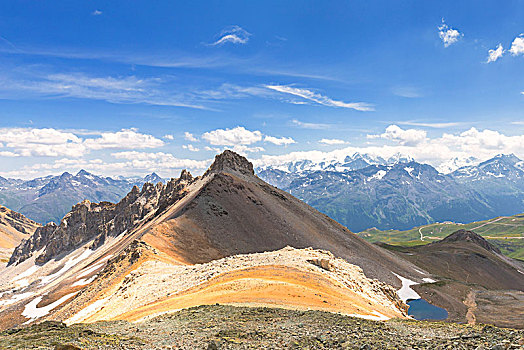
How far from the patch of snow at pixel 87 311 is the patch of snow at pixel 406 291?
63.3 m

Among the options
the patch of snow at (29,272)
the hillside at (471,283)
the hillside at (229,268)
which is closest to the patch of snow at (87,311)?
the hillside at (229,268)

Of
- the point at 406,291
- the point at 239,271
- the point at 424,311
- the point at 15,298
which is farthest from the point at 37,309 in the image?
the point at 406,291

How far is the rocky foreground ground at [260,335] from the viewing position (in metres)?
16.1

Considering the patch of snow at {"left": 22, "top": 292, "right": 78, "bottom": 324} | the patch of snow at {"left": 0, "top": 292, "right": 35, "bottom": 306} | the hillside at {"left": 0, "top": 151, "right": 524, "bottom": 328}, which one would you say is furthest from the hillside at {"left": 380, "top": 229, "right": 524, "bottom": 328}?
the patch of snow at {"left": 0, "top": 292, "right": 35, "bottom": 306}

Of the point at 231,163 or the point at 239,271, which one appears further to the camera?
the point at 231,163

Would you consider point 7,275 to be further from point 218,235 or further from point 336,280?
point 336,280

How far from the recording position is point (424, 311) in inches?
2714

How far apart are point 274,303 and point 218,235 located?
6212 cm

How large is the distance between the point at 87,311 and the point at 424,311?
212 feet

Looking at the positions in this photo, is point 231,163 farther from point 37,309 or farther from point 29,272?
point 29,272

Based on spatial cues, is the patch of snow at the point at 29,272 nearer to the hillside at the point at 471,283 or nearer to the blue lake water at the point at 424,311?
the blue lake water at the point at 424,311

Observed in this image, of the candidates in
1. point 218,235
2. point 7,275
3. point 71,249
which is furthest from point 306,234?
point 7,275

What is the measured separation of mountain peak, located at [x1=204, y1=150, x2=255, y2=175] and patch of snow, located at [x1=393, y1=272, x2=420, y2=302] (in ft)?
249

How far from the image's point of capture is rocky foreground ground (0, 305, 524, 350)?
1613 centimetres
